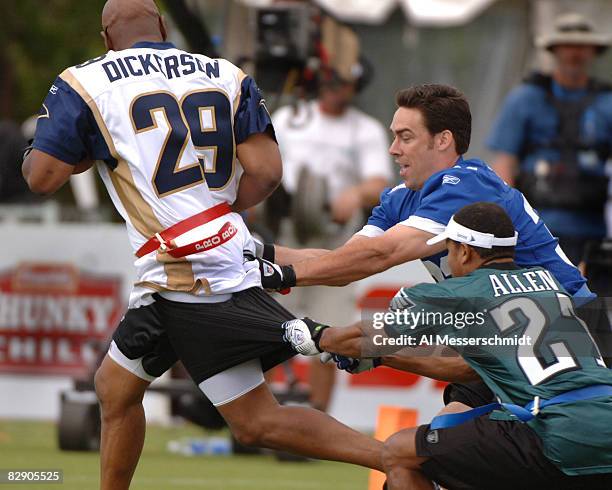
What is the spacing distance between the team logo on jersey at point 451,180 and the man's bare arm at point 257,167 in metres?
0.77

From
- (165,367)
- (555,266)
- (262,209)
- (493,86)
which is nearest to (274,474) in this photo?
(262,209)

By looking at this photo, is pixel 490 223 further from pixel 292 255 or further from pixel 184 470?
pixel 184 470

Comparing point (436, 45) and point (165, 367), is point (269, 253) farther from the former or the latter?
point (436, 45)

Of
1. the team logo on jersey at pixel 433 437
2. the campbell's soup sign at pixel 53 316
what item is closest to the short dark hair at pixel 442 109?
the team logo on jersey at pixel 433 437

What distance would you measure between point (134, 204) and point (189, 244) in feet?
0.91

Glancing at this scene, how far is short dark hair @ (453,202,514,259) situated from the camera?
18.4 feet

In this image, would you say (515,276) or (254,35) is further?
(254,35)

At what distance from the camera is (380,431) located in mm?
7133

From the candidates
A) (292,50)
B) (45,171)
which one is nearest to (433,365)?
(45,171)

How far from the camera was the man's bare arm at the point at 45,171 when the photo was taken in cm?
615

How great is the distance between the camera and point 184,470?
9.30 m

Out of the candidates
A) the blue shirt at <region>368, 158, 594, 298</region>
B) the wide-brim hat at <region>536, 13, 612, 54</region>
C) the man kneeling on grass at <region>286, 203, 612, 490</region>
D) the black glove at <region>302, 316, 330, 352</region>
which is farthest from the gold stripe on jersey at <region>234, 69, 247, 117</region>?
the wide-brim hat at <region>536, 13, 612, 54</region>

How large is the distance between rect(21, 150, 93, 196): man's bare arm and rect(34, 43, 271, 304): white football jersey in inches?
1.3

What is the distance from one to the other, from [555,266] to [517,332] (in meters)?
0.80
